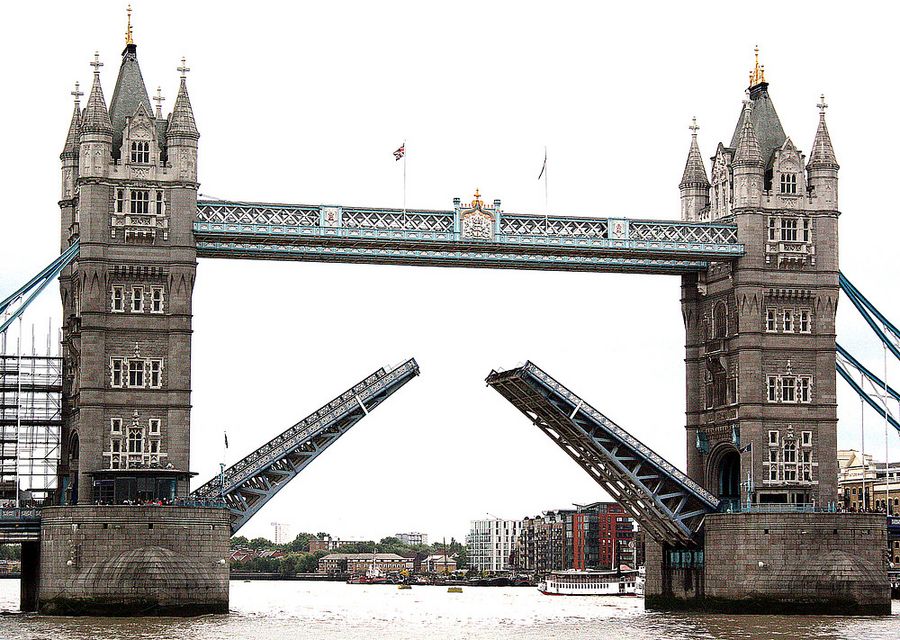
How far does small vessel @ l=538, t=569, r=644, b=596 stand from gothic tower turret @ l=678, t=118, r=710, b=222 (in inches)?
1933

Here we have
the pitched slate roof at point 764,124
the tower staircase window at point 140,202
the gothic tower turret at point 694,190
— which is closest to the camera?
the tower staircase window at point 140,202

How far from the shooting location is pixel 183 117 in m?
68.9


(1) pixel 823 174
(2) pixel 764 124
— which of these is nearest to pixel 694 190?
(2) pixel 764 124

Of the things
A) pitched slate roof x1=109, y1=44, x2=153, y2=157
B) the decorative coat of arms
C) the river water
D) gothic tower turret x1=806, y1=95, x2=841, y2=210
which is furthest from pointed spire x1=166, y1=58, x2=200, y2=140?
gothic tower turret x1=806, y1=95, x2=841, y2=210

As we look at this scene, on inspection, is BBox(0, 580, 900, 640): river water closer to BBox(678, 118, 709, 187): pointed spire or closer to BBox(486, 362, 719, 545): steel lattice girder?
BBox(486, 362, 719, 545): steel lattice girder

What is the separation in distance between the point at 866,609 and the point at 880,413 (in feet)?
32.6

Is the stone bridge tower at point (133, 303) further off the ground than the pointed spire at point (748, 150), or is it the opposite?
the pointed spire at point (748, 150)

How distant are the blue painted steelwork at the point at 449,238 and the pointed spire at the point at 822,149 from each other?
15.5 ft

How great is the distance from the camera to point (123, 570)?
207 ft

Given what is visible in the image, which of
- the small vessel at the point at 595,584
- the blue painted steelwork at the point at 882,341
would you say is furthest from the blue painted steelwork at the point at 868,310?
the small vessel at the point at 595,584

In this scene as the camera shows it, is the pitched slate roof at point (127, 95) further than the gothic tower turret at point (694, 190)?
No

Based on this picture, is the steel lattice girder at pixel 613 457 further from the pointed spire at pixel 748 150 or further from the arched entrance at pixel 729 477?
the pointed spire at pixel 748 150

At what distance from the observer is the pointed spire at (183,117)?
68688mm

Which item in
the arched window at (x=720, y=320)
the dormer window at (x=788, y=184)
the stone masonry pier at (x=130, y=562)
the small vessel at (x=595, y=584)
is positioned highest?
the dormer window at (x=788, y=184)
